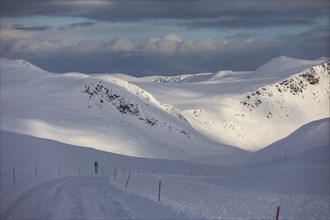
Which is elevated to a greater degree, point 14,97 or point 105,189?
point 14,97

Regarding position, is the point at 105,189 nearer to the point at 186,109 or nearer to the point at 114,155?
the point at 114,155

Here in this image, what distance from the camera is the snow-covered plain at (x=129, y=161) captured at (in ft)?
92.4

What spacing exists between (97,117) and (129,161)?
116ft

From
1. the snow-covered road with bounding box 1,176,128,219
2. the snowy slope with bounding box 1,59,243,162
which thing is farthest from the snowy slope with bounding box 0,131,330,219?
the snowy slope with bounding box 1,59,243,162

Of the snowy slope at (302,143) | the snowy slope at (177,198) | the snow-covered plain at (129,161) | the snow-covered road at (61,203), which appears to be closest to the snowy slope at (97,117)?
the snow-covered plain at (129,161)

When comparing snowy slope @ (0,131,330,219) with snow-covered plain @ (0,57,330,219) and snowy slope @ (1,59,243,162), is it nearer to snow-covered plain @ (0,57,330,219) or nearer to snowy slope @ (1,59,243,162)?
snow-covered plain @ (0,57,330,219)

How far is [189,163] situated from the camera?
325 ft

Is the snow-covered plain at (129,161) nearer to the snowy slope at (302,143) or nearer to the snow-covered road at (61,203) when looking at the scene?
the snow-covered road at (61,203)

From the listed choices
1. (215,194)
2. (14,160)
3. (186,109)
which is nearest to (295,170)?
(215,194)

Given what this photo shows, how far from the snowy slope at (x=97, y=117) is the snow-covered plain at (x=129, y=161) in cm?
29

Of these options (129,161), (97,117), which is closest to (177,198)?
(129,161)

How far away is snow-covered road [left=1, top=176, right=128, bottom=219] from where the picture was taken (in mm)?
24266

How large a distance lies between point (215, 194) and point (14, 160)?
124 feet

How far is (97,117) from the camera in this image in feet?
403
